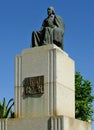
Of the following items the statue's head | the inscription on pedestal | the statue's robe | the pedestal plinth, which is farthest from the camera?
the statue's head

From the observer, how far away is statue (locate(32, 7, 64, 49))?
14336 mm

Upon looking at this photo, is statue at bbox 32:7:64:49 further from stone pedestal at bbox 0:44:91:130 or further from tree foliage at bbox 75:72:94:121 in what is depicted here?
tree foliage at bbox 75:72:94:121

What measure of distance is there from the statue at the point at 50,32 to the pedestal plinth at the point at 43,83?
43cm

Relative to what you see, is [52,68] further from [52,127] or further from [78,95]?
[78,95]

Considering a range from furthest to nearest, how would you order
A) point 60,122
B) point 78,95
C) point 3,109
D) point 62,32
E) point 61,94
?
point 3,109, point 78,95, point 62,32, point 61,94, point 60,122

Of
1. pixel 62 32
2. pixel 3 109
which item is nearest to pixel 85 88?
pixel 3 109

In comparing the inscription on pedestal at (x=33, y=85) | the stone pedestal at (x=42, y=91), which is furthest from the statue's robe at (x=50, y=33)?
the inscription on pedestal at (x=33, y=85)

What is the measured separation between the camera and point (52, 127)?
13023mm

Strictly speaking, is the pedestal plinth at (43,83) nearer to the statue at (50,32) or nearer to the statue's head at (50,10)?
the statue at (50,32)

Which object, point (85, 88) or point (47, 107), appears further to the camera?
point (85, 88)

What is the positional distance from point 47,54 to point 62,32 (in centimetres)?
127

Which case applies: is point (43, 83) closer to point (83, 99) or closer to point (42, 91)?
point (42, 91)

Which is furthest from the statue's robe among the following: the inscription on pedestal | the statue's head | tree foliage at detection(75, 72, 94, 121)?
tree foliage at detection(75, 72, 94, 121)

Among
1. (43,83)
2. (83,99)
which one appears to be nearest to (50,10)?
(43,83)
